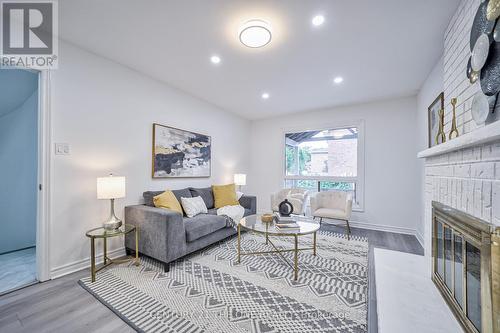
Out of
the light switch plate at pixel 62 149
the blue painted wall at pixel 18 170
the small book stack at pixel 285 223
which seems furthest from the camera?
the blue painted wall at pixel 18 170

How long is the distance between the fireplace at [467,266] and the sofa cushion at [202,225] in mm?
2265

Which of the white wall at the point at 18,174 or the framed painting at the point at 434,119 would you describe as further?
the white wall at the point at 18,174

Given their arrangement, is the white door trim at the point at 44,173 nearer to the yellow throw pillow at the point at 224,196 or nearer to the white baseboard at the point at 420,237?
the yellow throw pillow at the point at 224,196

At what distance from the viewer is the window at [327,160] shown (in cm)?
417

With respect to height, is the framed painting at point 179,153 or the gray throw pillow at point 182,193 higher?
the framed painting at point 179,153

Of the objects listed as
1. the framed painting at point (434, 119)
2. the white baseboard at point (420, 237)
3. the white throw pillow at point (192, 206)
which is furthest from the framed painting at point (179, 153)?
the white baseboard at point (420, 237)

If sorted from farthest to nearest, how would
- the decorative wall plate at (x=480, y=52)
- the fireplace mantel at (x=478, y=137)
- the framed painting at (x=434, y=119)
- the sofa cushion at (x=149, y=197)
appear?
the sofa cushion at (x=149, y=197) < the framed painting at (x=434, y=119) < the decorative wall plate at (x=480, y=52) < the fireplace mantel at (x=478, y=137)

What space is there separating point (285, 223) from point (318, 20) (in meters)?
2.15

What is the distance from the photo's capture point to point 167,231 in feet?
7.18

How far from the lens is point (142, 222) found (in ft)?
7.98

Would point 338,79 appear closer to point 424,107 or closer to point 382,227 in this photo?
point 424,107

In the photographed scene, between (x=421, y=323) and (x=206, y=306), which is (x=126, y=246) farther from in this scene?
(x=421, y=323)

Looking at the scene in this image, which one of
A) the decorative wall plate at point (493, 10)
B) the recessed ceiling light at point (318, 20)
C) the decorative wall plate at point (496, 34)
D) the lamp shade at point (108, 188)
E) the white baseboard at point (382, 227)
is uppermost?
the recessed ceiling light at point (318, 20)

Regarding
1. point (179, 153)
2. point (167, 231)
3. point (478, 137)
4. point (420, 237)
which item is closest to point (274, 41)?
point (478, 137)
